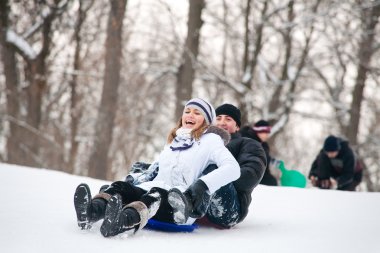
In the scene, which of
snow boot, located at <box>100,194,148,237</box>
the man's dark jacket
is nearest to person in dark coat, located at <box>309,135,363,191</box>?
the man's dark jacket

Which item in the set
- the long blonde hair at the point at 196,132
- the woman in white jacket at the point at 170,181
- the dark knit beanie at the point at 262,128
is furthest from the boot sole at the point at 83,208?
the dark knit beanie at the point at 262,128

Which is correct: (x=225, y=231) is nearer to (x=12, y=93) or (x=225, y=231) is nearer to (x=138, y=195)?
(x=138, y=195)

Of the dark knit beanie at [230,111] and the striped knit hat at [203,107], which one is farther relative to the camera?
the dark knit beanie at [230,111]

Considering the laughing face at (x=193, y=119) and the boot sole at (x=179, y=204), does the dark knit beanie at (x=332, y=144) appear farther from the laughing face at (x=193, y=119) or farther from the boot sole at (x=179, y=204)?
the boot sole at (x=179, y=204)

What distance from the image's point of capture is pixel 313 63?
584 inches

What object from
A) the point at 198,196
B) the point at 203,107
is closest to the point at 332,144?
the point at 203,107

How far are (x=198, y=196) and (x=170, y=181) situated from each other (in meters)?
0.51

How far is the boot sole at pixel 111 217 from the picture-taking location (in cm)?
270

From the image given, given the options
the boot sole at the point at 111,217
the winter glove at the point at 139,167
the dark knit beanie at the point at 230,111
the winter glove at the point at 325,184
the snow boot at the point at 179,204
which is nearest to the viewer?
the boot sole at the point at 111,217

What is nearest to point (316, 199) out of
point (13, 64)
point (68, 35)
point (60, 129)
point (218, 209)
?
point (218, 209)

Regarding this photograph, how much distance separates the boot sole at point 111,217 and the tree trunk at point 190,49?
7.74 metres

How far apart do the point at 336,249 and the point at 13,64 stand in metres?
10.7

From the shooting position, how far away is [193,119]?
3598 millimetres

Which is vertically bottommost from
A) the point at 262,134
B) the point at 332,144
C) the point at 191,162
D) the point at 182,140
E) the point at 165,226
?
the point at 332,144
